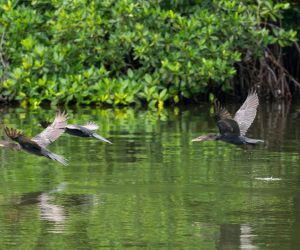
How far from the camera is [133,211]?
10.2 metres

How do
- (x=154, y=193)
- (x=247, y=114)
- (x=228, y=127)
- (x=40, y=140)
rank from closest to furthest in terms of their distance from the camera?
(x=154, y=193), (x=40, y=140), (x=228, y=127), (x=247, y=114)

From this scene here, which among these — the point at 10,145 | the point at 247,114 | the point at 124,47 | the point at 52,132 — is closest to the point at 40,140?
the point at 52,132

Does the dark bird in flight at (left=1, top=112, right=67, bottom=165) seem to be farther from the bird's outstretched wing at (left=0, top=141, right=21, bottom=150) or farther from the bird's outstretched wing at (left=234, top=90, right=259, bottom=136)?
the bird's outstretched wing at (left=234, top=90, right=259, bottom=136)

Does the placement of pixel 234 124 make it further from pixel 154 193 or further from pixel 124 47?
pixel 124 47

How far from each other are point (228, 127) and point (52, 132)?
1950 mm

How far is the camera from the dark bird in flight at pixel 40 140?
11.6 m

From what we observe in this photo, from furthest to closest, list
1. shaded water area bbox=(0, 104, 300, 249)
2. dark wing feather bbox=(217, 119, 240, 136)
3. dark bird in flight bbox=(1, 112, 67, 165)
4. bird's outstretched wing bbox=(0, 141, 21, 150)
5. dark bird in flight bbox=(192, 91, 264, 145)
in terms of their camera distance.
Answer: dark wing feather bbox=(217, 119, 240, 136) < dark bird in flight bbox=(192, 91, 264, 145) < bird's outstretched wing bbox=(0, 141, 21, 150) < dark bird in flight bbox=(1, 112, 67, 165) < shaded water area bbox=(0, 104, 300, 249)

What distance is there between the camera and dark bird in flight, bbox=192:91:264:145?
40.9 feet

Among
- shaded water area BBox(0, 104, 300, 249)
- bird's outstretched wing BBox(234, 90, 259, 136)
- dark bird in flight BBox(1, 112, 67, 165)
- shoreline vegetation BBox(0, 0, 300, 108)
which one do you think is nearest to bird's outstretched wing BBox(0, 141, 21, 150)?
dark bird in flight BBox(1, 112, 67, 165)

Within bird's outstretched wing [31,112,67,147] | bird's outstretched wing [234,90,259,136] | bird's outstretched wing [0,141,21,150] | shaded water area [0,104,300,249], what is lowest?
shaded water area [0,104,300,249]

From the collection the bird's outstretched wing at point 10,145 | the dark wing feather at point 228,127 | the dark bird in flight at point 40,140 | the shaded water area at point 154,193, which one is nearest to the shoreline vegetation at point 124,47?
the shaded water area at point 154,193

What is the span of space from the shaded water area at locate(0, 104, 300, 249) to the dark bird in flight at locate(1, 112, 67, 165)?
0.28 metres

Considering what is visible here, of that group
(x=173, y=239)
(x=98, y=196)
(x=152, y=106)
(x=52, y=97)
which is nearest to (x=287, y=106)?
(x=152, y=106)

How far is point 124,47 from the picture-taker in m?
21.3
